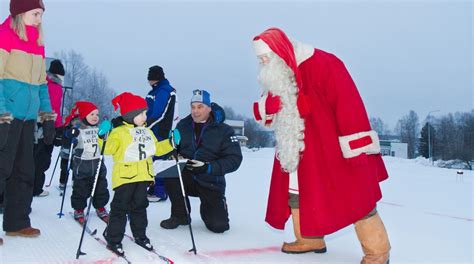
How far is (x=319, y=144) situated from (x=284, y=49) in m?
0.75

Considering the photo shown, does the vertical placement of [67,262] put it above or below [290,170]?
below

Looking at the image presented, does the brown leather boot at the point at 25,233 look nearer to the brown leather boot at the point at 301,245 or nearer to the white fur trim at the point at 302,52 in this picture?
the brown leather boot at the point at 301,245

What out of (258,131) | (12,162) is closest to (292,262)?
(12,162)

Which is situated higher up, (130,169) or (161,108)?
(161,108)

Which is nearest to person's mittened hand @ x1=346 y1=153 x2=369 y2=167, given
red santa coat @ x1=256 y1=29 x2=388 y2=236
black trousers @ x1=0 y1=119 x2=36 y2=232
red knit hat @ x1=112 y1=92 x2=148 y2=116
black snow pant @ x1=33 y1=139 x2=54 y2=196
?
red santa coat @ x1=256 y1=29 x2=388 y2=236

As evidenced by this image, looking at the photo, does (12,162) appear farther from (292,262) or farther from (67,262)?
(292,262)

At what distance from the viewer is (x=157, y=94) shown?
559 cm

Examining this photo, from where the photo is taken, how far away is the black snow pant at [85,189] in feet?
14.3

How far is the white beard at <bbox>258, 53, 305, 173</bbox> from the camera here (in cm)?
304

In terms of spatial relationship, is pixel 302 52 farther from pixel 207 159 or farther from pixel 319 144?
pixel 207 159

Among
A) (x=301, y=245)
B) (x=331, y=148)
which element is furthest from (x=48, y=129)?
(x=331, y=148)

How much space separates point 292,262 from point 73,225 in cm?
221

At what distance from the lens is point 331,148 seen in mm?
2865

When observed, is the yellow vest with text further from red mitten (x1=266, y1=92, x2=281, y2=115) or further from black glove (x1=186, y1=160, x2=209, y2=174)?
red mitten (x1=266, y1=92, x2=281, y2=115)
